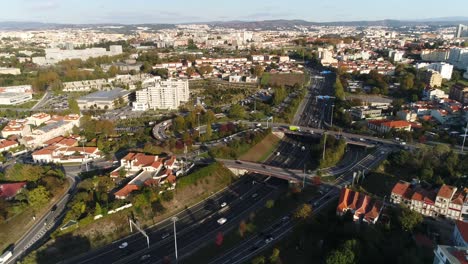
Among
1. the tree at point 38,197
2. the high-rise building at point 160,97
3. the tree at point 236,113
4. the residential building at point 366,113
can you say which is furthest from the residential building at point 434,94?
the tree at point 38,197

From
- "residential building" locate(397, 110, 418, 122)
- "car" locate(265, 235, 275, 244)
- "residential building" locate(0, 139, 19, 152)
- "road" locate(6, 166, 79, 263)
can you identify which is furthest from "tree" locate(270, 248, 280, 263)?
"residential building" locate(0, 139, 19, 152)

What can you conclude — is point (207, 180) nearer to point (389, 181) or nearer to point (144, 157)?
point (144, 157)

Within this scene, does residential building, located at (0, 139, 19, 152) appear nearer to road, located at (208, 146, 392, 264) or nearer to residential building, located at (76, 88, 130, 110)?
residential building, located at (76, 88, 130, 110)

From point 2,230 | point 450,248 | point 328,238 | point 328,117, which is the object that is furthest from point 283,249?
point 328,117

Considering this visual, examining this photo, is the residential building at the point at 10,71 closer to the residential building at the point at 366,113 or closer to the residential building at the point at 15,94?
the residential building at the point at 15,94

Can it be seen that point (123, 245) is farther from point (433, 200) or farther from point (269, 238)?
point (433, 200)
